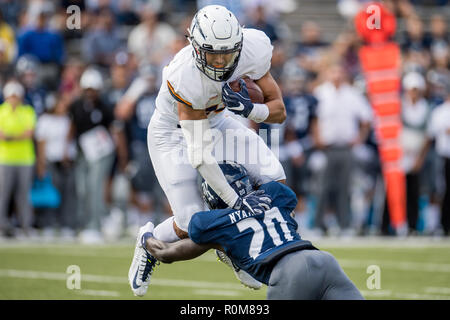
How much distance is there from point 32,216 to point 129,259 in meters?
3.22

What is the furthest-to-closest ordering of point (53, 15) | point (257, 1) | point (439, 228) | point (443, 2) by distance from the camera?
1. point (443, 2)
2. point (53, 15)
3. point (257, 1)
4. point (439, 228)

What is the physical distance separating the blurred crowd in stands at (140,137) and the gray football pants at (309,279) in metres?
6.46

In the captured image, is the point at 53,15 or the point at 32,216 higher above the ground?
the point at 53,15

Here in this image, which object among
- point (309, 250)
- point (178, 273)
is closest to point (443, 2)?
point (178, 273)

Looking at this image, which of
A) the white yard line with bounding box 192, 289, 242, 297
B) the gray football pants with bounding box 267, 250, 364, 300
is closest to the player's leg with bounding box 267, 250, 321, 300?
the gray football pants with bounding box 267, 250, 364, 300

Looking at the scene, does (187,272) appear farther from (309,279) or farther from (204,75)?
(309,279)

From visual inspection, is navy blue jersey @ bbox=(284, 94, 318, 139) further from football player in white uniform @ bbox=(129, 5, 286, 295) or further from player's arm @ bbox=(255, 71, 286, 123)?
player's arm @ bbox=(255, 71, 286, 123)

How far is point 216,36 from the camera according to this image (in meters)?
4.89

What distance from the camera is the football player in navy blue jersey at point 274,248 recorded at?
3.93m

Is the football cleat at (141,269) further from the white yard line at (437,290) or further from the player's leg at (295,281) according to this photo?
the white yard line at (437,290)

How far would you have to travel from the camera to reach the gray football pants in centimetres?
390

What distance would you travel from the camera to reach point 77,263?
8289 millimetres

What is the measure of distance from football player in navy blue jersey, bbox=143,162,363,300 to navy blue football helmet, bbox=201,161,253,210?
481 mm
